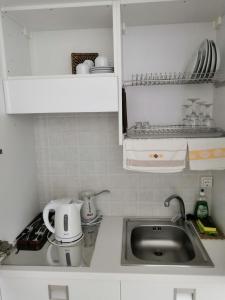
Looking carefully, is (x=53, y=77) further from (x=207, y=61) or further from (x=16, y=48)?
(x=207, y=61)

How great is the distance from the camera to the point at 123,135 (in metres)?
1.34

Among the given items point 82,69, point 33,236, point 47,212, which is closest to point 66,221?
point 47,212

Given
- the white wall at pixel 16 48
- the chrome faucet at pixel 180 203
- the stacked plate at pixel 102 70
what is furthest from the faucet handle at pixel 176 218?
the white wall at pixel 16 48

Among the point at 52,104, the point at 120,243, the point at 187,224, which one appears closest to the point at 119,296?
the point at 120,243

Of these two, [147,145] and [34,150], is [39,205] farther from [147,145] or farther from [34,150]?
[147,145]

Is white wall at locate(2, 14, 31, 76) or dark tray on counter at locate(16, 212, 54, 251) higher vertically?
white wall at locate(2, 14, 31, 76)

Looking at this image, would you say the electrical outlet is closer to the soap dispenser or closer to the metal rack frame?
the metal rack frame

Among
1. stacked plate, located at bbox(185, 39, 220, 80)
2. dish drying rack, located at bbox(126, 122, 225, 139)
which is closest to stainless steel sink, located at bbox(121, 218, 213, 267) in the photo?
dish drying rack, located at bbox(126, 122, 225, 139)

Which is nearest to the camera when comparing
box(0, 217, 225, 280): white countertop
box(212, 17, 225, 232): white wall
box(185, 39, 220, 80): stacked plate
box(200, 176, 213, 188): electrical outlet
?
box(0, 217, 225, 280): white countertop

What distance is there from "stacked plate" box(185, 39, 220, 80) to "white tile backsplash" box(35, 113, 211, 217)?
60 centimetres

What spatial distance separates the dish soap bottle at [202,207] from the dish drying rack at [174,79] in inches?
28.5

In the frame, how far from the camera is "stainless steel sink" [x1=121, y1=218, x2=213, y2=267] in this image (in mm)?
1468

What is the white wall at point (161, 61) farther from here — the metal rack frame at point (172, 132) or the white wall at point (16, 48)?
the white wall at point (16, 48)

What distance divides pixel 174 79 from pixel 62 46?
0.77 metres
